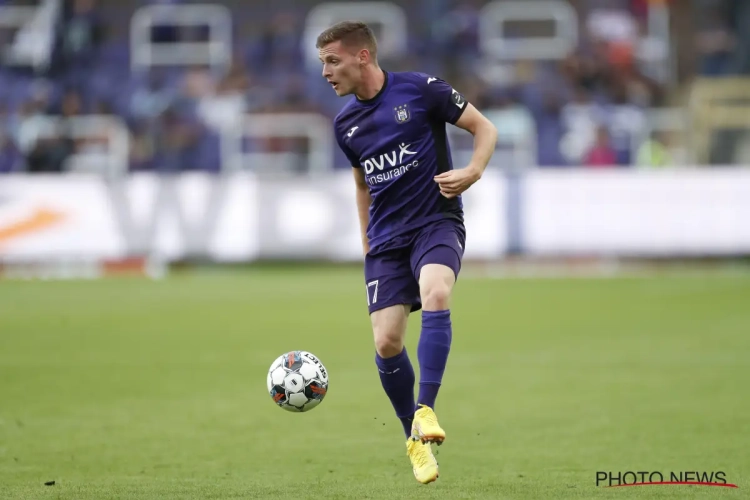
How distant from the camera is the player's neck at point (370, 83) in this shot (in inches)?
254

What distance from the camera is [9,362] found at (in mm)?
10977

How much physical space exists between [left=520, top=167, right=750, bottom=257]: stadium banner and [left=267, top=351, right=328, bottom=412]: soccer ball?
44.6 ft

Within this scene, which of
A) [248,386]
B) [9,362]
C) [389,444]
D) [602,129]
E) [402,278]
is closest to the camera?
[402,278]

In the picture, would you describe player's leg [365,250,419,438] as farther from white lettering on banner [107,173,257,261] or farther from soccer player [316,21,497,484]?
white lettering on banner [107,173,257,261]

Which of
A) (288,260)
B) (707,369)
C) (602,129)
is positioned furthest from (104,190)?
(707,369)

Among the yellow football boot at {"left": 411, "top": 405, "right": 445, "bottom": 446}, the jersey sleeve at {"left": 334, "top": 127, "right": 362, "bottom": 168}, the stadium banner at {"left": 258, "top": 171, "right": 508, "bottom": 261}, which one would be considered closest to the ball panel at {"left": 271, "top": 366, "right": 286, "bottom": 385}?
the yellow football boot at {"left": 411, "top": 405, "right": 445, "bottom": 446}

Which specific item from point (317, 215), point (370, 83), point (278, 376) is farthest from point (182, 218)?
point (370, 83)

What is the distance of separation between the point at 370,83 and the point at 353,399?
10.2 feet

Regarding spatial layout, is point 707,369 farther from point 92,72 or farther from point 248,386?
point 92,72

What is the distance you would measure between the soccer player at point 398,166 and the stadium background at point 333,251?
84 cm

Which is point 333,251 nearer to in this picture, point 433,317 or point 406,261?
point 406,261

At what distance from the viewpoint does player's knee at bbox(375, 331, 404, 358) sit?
638 centimetres

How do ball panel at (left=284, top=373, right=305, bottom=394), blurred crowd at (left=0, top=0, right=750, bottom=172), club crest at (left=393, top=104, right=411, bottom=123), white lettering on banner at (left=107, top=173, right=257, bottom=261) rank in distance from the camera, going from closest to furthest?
1. club crest at (left=393, top=104, right=411, bottom=123)
2. ball panel at (left=284, top=373, right=305, bottom=394)
3. white lettering on banner at (left=107, top=173, right=257, bottom=261)
4. blurred crowd at (left=0, top=0, right=750, bottom=172)

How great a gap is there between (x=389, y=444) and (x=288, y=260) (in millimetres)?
13415
